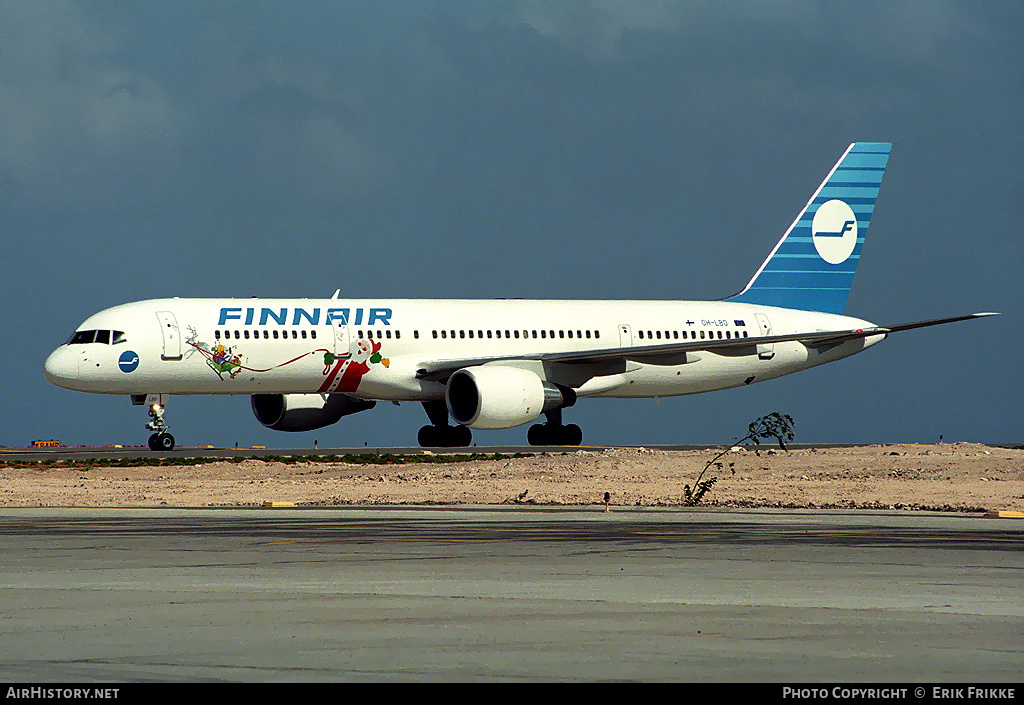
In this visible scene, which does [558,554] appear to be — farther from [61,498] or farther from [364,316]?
[364,316]

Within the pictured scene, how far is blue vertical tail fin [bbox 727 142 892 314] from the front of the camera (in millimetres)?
55594

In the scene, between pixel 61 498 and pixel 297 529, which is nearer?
pixel 297 529

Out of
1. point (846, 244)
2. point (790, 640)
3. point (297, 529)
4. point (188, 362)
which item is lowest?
point (790, 640)

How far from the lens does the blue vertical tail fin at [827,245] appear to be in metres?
55.6

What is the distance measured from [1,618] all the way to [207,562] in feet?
16.5

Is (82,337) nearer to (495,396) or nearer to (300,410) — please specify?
(300,410)

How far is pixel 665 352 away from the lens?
159 ft

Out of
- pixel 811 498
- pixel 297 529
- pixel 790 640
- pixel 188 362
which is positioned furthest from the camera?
pixel 188 362

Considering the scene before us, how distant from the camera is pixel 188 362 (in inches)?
1694

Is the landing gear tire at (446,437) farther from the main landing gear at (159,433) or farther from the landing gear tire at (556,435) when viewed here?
the main landing gear at (159,433)

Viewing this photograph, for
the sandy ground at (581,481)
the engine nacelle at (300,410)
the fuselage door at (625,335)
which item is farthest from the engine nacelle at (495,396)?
the fuselage door at (625,335)

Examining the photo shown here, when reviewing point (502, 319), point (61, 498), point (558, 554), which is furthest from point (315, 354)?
point (558, 554)

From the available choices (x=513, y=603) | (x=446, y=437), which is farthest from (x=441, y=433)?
(x=513, y=603)

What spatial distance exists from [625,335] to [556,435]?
4.26 m
